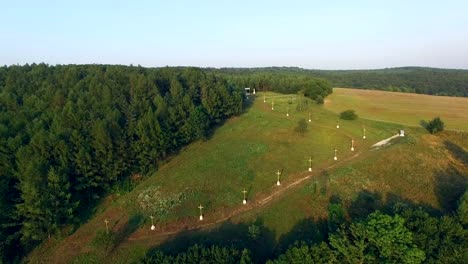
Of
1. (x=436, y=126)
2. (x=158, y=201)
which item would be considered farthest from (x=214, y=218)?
(x=436, y=126)

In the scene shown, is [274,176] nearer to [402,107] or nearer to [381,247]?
[381,247]

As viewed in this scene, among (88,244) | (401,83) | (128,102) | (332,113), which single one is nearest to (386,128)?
(332,113)

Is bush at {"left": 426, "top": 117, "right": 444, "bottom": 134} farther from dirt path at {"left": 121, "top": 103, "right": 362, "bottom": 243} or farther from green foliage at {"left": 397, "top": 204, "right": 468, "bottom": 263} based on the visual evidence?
green foliage at {"left": 397, "top": 204, "right": 468, "bottom": 263}

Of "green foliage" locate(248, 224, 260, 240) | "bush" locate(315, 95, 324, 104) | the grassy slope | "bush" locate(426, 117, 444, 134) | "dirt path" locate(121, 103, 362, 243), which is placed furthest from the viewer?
"bush" locate(315, 95, 324, 104)

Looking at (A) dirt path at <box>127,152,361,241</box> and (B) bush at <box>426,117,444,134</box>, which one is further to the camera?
(B) bush at <box>426,117,444,134</box>

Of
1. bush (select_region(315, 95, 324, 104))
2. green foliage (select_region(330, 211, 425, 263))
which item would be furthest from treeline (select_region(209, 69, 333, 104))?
green foliage (select_region(330, 211, 425, 263))

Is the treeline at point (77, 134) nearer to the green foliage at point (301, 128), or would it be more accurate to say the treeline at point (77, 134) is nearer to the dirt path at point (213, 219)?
the dirt path at point (213, 219)

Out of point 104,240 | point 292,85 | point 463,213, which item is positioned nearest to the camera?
point 463,213
